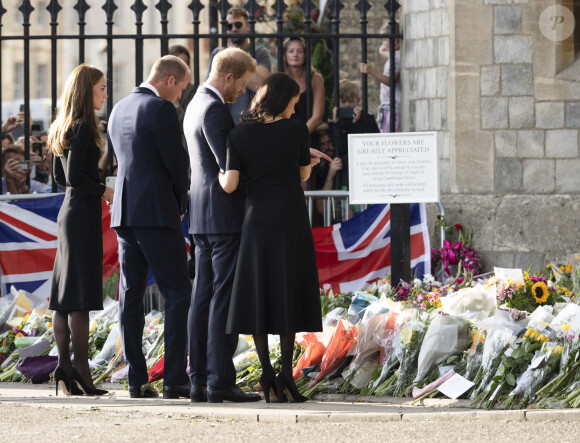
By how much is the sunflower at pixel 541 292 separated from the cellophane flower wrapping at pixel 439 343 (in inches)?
32.6

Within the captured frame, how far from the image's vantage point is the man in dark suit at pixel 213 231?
22.0 feet

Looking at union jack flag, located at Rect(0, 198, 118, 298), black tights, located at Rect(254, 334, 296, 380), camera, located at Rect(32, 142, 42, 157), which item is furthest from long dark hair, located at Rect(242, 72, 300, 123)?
camera, located at Rect(32, 142, 42, 157)

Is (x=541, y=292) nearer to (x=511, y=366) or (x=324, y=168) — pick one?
(x=511, y=366)

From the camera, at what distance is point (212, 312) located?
22.2 ft

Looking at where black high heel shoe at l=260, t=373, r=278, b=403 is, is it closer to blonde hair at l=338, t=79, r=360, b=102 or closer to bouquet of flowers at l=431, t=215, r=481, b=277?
bouquet of flowers at l=431, t=215, r=481, b=277

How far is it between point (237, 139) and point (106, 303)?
3025mm

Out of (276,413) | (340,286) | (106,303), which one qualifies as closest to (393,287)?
(340,286)

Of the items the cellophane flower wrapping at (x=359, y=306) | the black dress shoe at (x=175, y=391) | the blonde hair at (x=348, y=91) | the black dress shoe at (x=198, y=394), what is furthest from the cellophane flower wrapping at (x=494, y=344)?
the blonde hair at (x=348, y=91)

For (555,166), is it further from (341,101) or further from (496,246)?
(341,101)

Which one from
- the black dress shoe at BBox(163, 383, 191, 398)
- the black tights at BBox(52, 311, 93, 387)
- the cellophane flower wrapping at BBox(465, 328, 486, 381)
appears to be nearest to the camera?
the cellophane flower wrapping at BBox(465, 328, 486, 381)

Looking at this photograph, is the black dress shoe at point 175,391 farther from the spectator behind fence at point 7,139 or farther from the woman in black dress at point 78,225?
the spectator behind fence at point 7,139

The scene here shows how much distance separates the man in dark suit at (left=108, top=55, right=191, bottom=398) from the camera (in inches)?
268

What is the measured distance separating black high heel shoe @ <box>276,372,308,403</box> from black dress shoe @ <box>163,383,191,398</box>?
0.62 metres

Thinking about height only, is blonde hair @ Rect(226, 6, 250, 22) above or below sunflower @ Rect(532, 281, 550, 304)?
above
